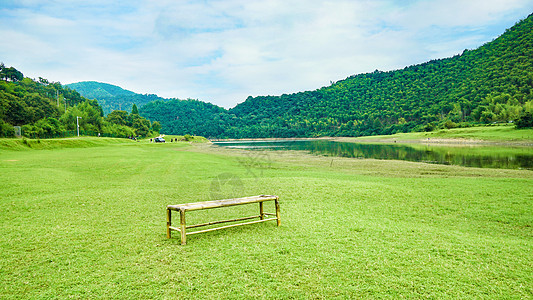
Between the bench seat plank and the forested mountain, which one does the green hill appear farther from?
the forested mountain

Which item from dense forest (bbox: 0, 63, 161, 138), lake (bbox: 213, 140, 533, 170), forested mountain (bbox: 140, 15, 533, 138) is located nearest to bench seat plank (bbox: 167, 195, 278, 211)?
lake (bbox: 213, 140, 533, 170)

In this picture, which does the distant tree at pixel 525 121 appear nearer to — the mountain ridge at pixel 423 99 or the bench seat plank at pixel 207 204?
the mountain ridge at pixel 423 99

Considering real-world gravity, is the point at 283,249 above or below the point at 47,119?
below

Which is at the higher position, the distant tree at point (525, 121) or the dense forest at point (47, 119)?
the dense forest at point (47, 119)

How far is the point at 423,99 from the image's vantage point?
131 metres

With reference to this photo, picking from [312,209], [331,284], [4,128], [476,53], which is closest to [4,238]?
[331,284]

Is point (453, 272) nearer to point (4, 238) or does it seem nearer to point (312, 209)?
point (312, 209)

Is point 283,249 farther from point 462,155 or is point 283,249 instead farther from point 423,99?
point 423,99

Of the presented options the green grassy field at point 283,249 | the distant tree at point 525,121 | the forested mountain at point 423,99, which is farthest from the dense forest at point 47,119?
the distant tree at point 525,121

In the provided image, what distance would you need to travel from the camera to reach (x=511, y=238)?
292 inches

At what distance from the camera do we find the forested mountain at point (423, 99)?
94.6 meters

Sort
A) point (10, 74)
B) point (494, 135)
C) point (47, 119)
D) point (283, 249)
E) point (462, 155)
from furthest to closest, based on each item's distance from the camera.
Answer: point (10, 74), point (47, 119), point (494, 135), point (462, 155), point (283, 249)

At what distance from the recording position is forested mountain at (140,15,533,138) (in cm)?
9456

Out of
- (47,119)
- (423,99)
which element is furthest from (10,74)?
(423,99)
